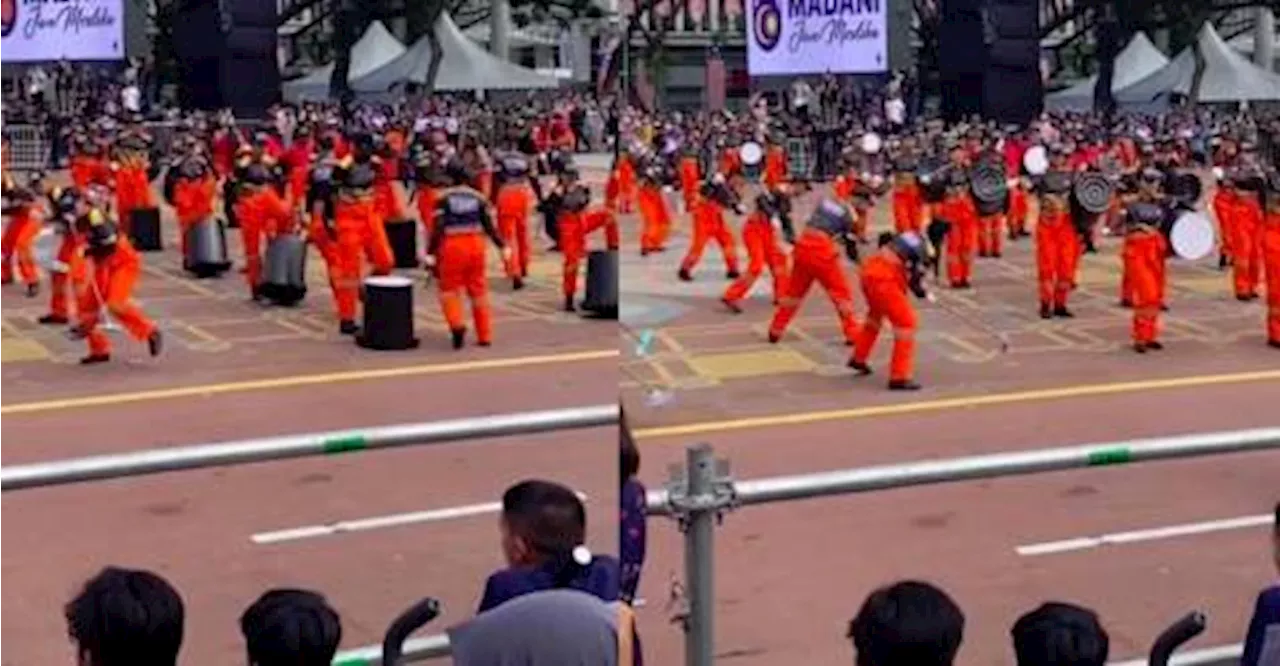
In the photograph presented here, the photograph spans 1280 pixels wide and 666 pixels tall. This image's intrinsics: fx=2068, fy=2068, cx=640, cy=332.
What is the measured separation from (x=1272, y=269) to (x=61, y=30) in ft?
24.9

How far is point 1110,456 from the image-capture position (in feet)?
15.1

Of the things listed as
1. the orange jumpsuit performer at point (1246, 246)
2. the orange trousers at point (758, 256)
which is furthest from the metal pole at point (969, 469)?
the orange jumpsuit performer at point (1246, 246)

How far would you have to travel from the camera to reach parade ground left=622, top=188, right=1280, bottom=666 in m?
7.94

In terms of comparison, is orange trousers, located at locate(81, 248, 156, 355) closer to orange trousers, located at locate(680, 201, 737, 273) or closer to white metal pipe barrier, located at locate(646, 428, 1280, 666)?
orange trousers, located at locate(680, 201, 737, 273)

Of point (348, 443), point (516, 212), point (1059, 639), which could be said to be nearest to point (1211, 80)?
point (516, 212)

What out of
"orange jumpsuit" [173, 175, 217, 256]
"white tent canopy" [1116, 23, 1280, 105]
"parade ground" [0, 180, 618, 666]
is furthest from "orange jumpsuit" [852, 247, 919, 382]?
"orange jumpsuit" [173, 175, 217, 256]

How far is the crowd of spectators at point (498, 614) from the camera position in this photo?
130 inches

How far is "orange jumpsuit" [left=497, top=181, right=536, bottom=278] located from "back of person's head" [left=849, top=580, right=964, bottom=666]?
10.4m

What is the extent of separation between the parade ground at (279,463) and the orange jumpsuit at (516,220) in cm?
15

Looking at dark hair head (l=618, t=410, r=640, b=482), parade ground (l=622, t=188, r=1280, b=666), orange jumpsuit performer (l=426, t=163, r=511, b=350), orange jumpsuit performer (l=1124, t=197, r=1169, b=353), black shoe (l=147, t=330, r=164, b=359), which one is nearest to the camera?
dark hair head (l=618, t=410, r=640, b=482)

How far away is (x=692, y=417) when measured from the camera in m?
10.1

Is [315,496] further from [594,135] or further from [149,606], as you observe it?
[149,606]

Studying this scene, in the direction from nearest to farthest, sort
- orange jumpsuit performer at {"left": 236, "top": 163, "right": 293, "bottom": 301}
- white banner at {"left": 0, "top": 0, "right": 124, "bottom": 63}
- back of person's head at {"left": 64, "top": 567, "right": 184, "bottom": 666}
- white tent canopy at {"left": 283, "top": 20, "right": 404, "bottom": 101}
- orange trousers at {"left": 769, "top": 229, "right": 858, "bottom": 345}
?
1. back of person's head at {"left": 64, "top": 567, "right": 184, "bottom": 666}
2. white tent canopy at {"left": 283, "top": 20, "right": 404, "bottom": 101}
3. white banner at {"left": 0, "top": 0, "right": 124, "bottom": 63}
4. orange trousers at {"left": 769, "top": 229, "right": 858, "bottom": 345}
5. orange jumpsuit performer at {"left": 236, "top": 163, "right": 293, "bottom": 301}

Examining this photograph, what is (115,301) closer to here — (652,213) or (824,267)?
(652,213)
